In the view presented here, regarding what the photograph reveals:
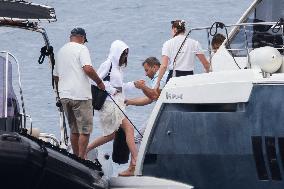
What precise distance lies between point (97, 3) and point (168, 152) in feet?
68.7

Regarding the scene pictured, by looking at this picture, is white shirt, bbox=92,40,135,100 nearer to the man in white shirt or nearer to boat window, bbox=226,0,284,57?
the man in white shirt

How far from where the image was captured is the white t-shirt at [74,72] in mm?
15242

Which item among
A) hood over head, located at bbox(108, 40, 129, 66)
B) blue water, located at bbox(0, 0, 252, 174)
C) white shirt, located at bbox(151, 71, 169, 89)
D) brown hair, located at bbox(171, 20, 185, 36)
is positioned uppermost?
blue water, located at bbox(0, 0, 252, 174)

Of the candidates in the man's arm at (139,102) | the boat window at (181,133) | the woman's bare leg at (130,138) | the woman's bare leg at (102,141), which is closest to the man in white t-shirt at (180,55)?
the man's arm at (139,102)

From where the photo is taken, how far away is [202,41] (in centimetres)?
2959

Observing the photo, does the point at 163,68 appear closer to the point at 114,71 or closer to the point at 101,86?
the point at 114,71

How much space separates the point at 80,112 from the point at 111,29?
16.8 meters

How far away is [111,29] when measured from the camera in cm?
3206

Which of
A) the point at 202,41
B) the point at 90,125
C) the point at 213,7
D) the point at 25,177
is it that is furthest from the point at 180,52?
the point at 213,7

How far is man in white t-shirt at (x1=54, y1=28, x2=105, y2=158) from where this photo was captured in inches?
600

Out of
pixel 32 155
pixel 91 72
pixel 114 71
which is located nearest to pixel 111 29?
pixel 114 71

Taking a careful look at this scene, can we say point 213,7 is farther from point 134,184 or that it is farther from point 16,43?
point 134,184

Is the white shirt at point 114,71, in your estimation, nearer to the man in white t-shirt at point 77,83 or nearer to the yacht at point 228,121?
the man in white t-shirt at point 77,83

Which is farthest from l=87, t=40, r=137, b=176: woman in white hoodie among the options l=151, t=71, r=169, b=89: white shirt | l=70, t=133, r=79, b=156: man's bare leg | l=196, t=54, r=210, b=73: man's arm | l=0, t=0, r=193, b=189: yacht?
l=196, t=54, r=210, b=73: man's arm
